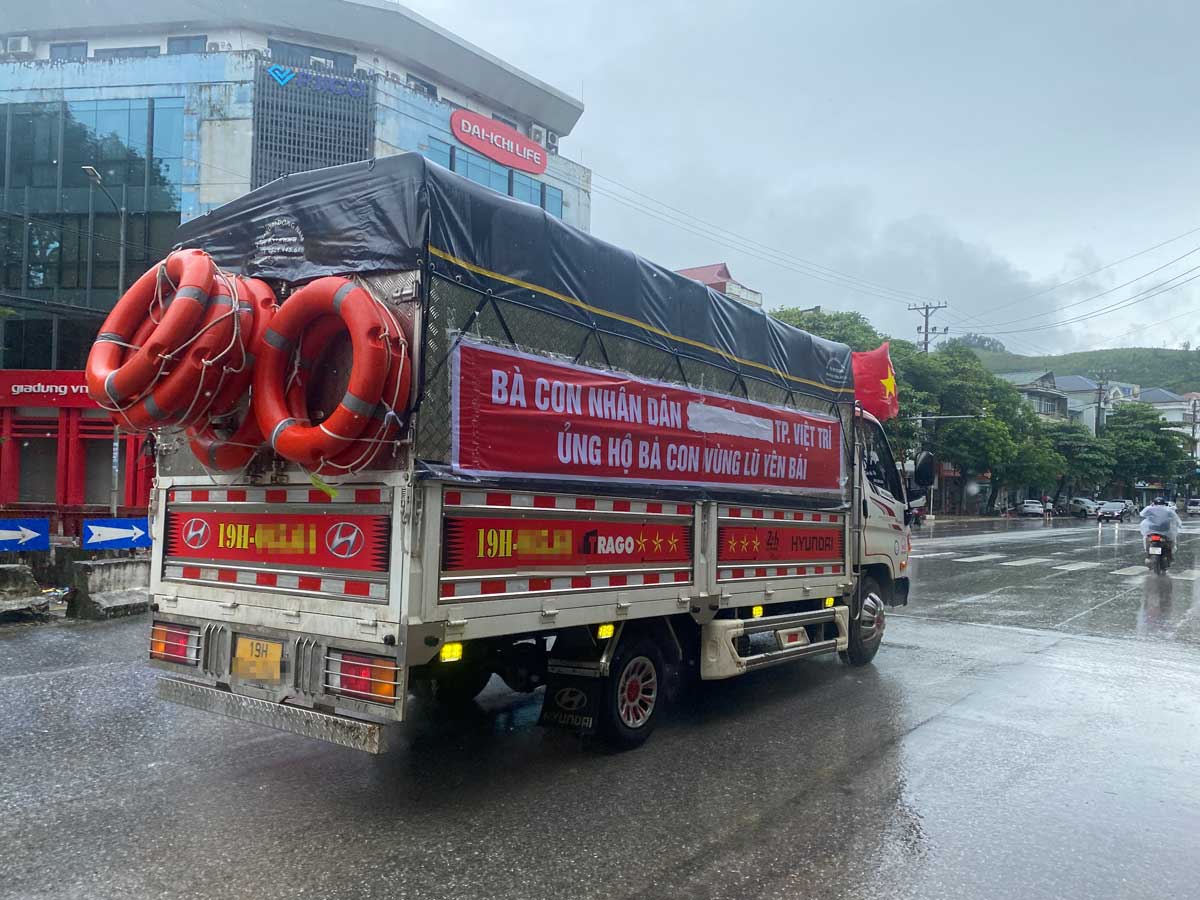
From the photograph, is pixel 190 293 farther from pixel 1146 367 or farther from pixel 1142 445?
pixel 1146 367

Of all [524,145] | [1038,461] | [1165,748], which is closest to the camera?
[1165,748]

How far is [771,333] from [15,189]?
32.3 m

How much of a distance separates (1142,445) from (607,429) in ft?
258

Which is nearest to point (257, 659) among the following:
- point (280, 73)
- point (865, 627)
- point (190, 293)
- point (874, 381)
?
point (190, 293)

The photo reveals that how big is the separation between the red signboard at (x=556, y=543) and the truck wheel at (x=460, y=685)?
1.13 m

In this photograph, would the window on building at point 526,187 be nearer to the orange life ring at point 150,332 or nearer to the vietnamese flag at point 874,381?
the vietnamese flag at point 874,381

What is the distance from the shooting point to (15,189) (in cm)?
3011

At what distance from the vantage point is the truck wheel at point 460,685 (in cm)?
584

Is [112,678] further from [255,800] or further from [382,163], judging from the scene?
[382,163]

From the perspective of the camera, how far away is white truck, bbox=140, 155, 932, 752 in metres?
4.42

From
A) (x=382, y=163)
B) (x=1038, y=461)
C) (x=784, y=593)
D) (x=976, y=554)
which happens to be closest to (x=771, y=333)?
(x=784, y=593)

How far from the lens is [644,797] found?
4.91 m

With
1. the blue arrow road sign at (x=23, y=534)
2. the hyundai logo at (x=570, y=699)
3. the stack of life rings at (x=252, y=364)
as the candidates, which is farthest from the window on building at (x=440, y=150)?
the hyundai logo at (x=570, y=699)

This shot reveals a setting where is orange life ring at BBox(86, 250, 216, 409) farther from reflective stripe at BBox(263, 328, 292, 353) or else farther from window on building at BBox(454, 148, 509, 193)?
window on building at BBox(454, 148, 509, 193)
